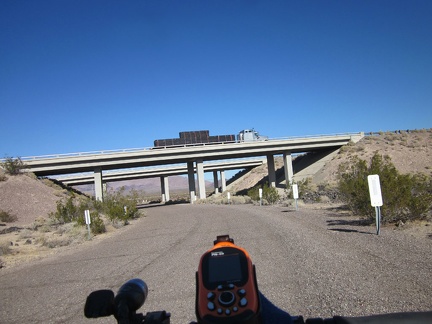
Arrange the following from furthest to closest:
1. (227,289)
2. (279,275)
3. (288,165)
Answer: (288,165) < (279,275) < (227,289)

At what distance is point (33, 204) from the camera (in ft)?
141

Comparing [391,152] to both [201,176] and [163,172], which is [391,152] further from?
[163,172]

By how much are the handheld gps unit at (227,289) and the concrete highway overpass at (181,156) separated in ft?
177

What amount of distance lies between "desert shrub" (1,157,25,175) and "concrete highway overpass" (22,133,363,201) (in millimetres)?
1190

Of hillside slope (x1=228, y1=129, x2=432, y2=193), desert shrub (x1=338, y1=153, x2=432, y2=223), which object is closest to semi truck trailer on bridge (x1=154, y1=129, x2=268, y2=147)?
hillside slope (x1=228, y1=129, x2=432, y2=193)

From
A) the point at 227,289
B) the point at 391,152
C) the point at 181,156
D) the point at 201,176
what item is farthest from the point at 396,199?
the point at 391,152

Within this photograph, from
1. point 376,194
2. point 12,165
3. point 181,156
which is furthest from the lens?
point 181,156

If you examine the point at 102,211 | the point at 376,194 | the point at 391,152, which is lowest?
the point at 102,211

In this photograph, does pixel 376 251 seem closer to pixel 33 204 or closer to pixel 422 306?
pixel 422 306

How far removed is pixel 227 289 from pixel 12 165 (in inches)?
2204

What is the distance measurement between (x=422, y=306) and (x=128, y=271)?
6.41 m

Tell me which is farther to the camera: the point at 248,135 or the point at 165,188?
the point at 165,188

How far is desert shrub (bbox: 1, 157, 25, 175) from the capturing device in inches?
2031

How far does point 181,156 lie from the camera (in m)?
58.9
